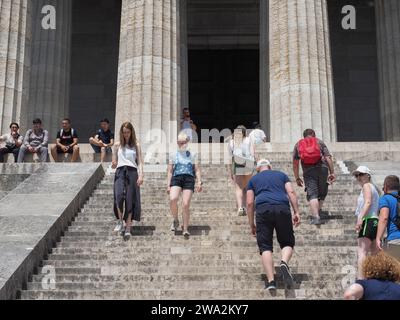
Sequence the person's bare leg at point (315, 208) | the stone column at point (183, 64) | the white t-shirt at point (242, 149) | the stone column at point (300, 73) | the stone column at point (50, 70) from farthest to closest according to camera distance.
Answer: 1. the stone column at point (50, 70)
2. the stone column at point (183, 64)
3. the stone column at point (300, 73)
4. the white t-shirt at point (242, 149)
5. the person's bare leg at point (315, 208)

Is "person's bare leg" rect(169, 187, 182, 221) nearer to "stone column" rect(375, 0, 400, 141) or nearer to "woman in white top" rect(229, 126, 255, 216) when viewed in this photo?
"woman in white top" rect(229, 126, 255, 216)

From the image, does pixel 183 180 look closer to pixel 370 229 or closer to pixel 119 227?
pixel 119 227

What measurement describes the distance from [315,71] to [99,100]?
11.5 m

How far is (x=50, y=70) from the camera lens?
74.5 ft

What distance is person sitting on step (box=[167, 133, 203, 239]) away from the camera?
9242 millimetres

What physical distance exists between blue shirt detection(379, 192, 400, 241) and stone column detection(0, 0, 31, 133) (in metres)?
12.6

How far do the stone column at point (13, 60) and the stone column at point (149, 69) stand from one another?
2.92 meters

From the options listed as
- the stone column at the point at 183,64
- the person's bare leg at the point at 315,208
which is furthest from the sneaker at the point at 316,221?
the stone column at the point at 183,64

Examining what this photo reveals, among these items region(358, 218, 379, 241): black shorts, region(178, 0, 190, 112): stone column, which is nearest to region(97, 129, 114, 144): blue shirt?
region(178, 0, 190, 112): stone column

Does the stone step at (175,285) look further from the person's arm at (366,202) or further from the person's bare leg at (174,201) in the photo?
the person's bare leg at (174,201)

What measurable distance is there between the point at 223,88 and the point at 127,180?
18.0 m

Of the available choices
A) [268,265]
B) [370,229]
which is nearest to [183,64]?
[370,229]

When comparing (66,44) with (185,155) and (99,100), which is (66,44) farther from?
(185,155)

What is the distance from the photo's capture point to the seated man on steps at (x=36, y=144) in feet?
46.5
